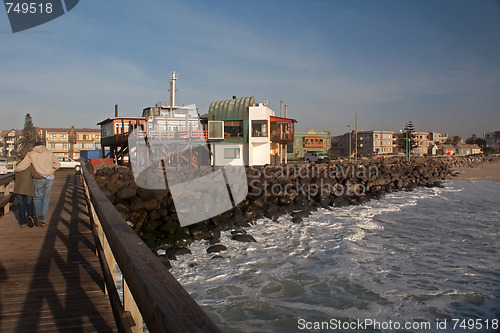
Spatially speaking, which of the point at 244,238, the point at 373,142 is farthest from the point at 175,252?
the point at 373,142

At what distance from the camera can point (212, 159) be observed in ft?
113

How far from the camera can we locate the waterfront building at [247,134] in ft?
116

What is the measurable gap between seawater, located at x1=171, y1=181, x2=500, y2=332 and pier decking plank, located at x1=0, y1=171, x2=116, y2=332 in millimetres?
3363

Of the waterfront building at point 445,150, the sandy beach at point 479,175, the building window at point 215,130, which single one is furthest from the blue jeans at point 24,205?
the waterfront building at point 445,150

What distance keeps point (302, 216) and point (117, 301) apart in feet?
48.8

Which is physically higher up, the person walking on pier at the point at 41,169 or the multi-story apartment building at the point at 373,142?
the multi-story apartment building at the point at 373,142

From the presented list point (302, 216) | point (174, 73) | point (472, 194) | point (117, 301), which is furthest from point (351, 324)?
point (174, 73)

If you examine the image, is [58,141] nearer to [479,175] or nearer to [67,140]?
[67,140]

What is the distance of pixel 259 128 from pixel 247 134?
1913mm

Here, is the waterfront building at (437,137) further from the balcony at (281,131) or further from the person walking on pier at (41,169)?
the person walking on pier at (41,169)

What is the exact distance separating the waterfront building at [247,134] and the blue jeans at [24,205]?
87.6 feet

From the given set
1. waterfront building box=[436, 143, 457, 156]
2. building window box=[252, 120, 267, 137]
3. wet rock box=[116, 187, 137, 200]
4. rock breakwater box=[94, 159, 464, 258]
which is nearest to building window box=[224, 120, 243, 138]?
building window box=[252, 120, 267, 137]

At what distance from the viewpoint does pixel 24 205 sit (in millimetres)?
7574

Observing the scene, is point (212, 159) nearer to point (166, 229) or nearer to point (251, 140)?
point (251, 140)
